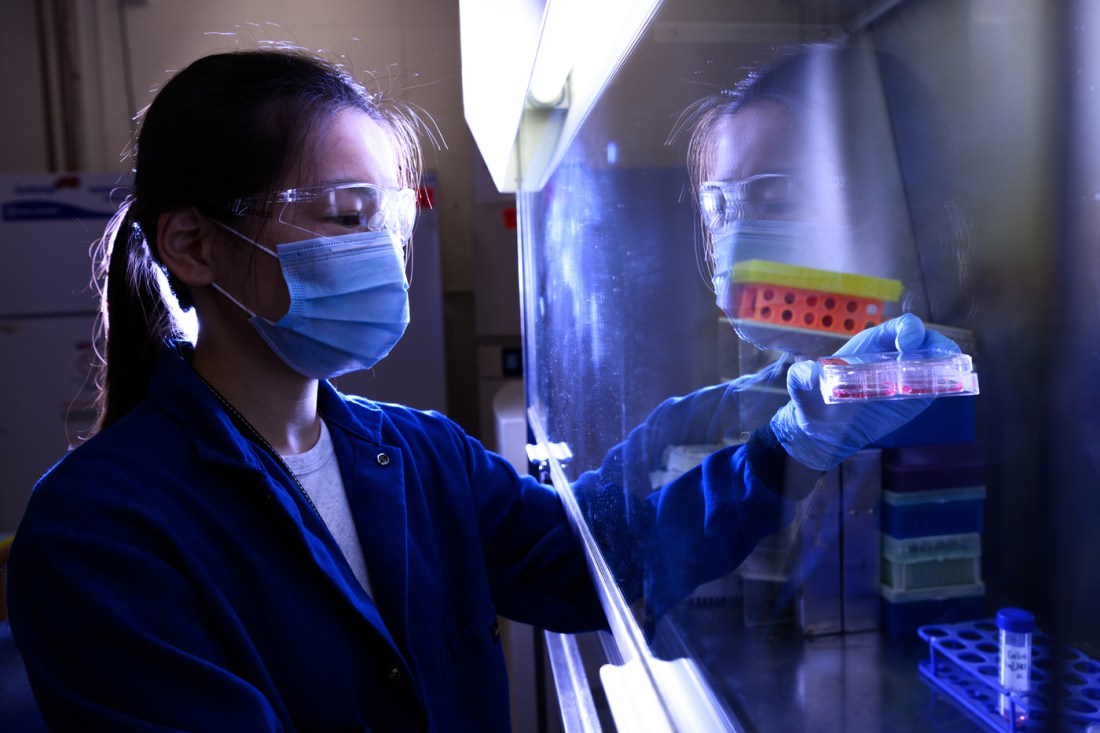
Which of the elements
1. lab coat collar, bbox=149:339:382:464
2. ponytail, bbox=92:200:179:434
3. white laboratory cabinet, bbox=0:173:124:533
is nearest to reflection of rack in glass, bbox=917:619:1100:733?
lab coat collar, bbox=149:339:382:464

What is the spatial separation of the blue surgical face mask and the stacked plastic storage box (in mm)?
645

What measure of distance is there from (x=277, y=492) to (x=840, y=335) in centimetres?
61

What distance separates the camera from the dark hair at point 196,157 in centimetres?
86

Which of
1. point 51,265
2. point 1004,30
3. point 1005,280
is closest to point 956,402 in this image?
point 1005,280

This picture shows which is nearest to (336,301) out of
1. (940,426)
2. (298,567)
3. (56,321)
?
(298,567)

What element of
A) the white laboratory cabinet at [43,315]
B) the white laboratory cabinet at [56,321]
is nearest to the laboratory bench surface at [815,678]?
the white laboratory cabinet at [56,321]

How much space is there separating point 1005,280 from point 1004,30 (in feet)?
0.49

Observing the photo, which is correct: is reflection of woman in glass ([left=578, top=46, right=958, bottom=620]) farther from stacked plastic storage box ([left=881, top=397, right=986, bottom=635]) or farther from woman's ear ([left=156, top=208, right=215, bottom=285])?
woman's ear ([left=156, top=208, right=215, bottom=285])

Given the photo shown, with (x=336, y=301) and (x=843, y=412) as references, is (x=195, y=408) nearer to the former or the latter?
(x=336, y=301)

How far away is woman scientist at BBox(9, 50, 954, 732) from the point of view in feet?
2.18

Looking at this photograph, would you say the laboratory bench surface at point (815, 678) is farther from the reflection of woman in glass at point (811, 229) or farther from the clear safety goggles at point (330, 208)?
the clear safety goggles at point (330, 208)

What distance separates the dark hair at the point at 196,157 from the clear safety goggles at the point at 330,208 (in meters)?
0.02

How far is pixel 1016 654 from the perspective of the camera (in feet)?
1.41

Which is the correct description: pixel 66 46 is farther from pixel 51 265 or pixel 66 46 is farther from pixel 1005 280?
pixel 1005 280
